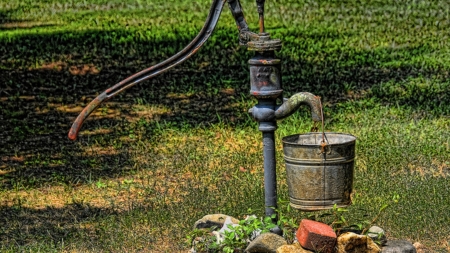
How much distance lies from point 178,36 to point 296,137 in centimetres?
934

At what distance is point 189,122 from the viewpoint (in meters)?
9.16

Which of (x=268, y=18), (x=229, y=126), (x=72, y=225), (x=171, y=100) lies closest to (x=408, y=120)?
(x=229, y=126)

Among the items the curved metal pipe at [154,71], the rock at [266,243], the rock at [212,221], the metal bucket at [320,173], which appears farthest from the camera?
the rock at [212,221]

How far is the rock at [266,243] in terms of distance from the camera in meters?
4.99

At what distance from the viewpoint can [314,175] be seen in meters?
4.79

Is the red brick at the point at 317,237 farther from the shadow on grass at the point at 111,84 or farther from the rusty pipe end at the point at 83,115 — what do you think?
the shadow on grass at the point at 111,84

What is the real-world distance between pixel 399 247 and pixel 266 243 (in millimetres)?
740

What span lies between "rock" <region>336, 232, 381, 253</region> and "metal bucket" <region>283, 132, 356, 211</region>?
0.56 ft

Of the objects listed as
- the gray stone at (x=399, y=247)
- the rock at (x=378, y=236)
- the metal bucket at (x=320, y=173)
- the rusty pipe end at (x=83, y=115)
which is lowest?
the gray stone at (x=399, y=247)

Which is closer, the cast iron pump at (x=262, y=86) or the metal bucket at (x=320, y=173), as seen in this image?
the metal bucket at (x=320, y=173)

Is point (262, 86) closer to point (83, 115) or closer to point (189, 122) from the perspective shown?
point (83, 115)

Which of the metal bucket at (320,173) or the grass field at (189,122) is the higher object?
the metal bucket at (320,173)

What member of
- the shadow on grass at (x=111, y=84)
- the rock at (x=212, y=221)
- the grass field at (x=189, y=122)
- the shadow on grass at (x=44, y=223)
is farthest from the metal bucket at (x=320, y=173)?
the shadow on grass at (x=111, y=84)

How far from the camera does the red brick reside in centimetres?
480
